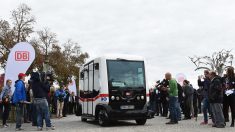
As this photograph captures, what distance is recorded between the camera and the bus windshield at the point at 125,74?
1548 cm

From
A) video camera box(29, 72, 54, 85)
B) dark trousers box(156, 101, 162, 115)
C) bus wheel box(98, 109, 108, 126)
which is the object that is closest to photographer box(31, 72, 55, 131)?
video camera box(29, 72, 54, 85)

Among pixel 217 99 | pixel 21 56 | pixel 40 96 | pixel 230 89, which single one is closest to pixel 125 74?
pixel 40 96

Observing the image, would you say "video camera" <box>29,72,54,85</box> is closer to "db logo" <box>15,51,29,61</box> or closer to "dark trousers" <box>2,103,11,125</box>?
"dark trousers" <box>2,103,11,125</box>

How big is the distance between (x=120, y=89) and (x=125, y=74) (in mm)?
620

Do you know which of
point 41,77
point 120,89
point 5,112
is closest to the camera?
point 120,89

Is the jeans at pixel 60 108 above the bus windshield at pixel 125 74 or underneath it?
underneath

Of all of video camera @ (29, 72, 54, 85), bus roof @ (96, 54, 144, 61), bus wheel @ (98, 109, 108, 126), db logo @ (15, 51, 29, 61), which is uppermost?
db logo @ (15, 51, 29, 61)

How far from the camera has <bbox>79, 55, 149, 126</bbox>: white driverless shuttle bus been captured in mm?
15344

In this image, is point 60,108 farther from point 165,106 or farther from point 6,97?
point 6,97

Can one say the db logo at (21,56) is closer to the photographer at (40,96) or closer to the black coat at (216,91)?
the photographer at (40,96)

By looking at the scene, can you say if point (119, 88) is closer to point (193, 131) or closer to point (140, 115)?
point (140, 115)

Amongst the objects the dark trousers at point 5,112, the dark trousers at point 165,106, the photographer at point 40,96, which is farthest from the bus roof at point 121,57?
the dark trousers at point 165,106

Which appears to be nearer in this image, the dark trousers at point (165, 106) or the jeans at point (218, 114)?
the jeans at point (218, 114)

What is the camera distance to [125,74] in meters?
15.6
